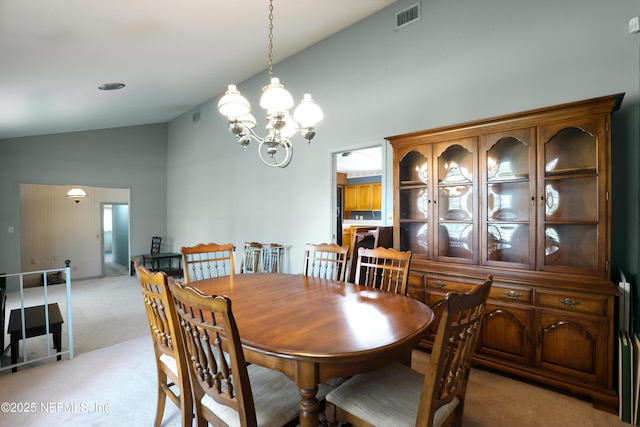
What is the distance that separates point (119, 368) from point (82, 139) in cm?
582

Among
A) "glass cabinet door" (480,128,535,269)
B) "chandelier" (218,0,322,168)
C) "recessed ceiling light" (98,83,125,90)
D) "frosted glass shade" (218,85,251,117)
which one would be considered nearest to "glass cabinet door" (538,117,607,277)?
"glass cabinet door" (480,128,535,269)

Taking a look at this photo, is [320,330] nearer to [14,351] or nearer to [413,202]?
[413,202]

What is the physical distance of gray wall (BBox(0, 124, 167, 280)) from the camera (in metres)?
5.71

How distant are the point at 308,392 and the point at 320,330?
0.90 feet

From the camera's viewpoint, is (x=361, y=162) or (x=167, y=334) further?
(x=361, y=162)

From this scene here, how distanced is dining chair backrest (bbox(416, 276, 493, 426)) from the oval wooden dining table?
7.5 inches

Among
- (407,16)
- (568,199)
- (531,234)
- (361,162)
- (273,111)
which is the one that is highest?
(407,16)

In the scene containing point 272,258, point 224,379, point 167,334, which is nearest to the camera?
point 224,379

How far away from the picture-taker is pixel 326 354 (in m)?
1.21

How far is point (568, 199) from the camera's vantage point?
2.44 m

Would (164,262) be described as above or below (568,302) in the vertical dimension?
below

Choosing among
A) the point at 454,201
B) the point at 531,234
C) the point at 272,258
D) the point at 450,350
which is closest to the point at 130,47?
the point at 272,258

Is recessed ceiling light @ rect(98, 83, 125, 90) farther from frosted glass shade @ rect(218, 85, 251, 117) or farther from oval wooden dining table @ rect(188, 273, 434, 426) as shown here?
oval wooden dining table @ rect(188, 273, 434, 426)

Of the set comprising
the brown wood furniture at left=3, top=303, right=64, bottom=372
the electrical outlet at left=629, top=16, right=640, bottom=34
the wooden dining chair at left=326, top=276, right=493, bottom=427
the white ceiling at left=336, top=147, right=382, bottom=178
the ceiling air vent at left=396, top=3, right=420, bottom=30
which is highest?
the ceiling air vent at left=396, top=3, right=420, bottom=30
